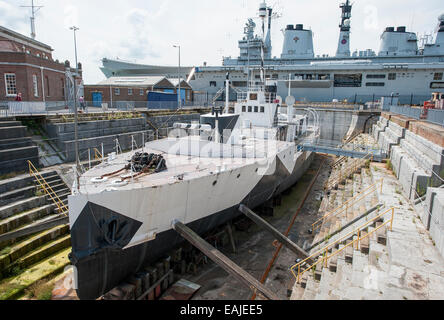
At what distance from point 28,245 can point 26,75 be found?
50.0ft

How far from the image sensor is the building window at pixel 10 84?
19.3 m

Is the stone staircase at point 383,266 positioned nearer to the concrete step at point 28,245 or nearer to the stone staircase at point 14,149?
the concrete step at point 28,245

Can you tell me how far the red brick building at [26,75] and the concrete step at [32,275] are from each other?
14863 mm

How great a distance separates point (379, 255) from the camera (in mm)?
7020

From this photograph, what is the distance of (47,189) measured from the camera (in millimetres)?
12125

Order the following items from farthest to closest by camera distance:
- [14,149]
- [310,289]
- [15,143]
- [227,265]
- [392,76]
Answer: [392,76] < [15,143] < [14,149] < [227,265] < [310,289]

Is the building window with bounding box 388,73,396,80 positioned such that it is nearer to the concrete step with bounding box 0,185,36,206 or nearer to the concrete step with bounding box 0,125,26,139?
the concrete step with bounding box 0,125,26,139

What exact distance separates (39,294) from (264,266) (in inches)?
282

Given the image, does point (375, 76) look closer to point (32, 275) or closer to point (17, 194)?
point (17, 194)

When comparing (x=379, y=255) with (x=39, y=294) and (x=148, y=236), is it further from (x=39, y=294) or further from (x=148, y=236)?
(x=39, y=294)

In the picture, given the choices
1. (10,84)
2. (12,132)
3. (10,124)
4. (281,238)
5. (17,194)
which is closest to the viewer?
(281,238)

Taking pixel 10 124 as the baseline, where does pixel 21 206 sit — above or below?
below

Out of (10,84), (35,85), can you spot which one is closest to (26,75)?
(10,84)

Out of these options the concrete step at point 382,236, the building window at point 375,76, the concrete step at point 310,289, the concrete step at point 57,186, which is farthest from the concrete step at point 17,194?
the building window at point 375,76
